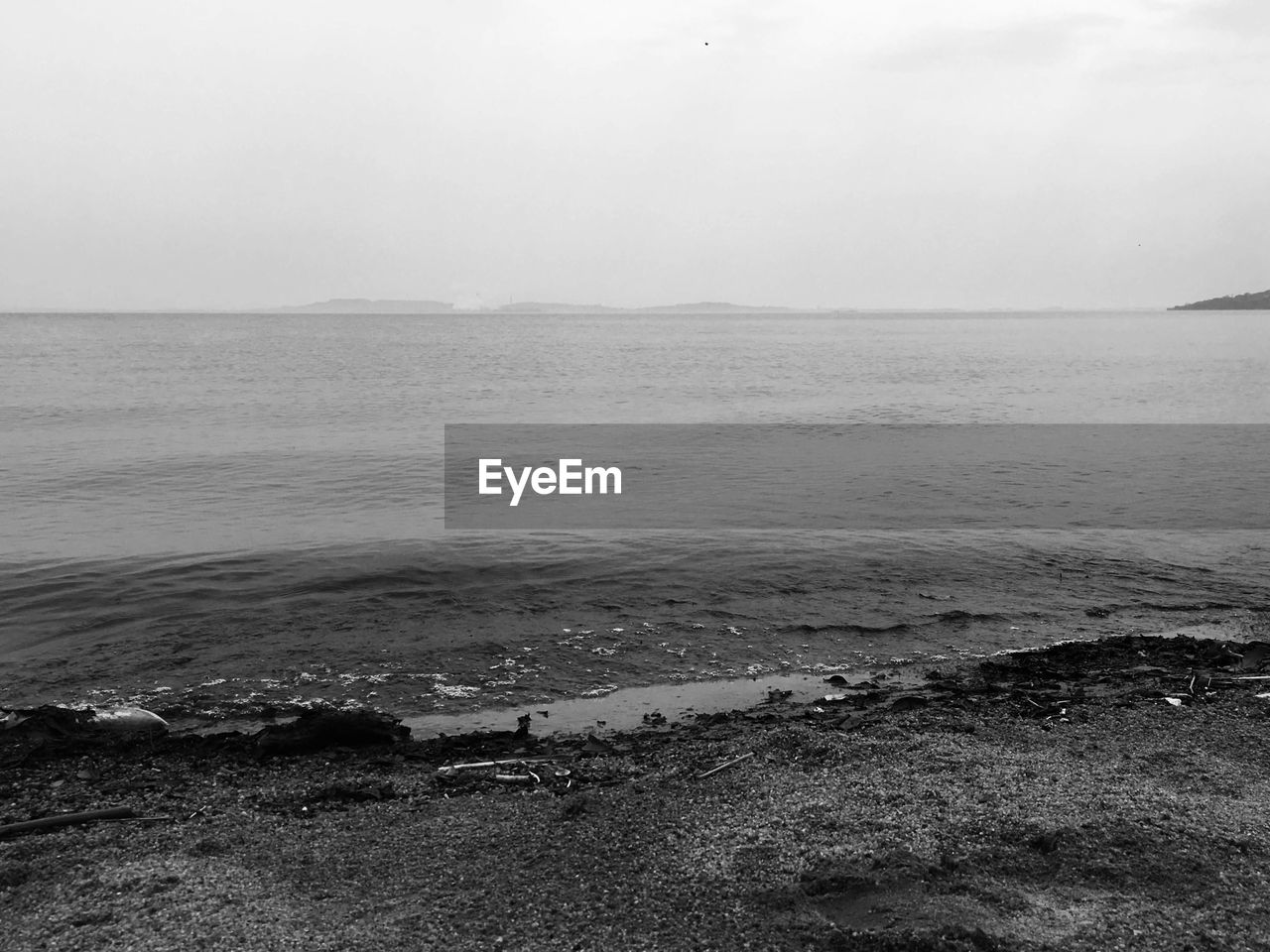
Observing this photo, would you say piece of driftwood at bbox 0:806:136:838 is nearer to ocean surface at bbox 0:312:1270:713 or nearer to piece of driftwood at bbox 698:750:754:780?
ocean surface at bbox 0:312:1270:713

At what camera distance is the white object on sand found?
8320mm

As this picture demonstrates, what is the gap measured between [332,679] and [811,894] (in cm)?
646

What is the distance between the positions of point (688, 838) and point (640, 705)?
3.39m

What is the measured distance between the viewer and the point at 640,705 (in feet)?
31.0

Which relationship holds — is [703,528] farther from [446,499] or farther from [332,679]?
[332,679]

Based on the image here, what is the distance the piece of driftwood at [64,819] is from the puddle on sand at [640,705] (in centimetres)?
264

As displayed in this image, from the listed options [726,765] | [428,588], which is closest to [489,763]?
[726,765]
